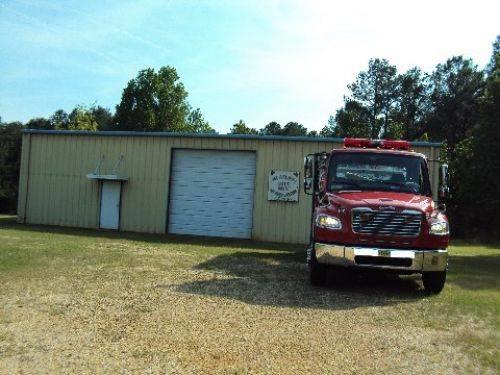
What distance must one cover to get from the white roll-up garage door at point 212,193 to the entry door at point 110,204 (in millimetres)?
2363

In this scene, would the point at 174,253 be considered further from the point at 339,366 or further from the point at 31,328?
the point at 339,366

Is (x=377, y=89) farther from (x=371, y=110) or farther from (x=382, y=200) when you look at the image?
(x=382, y=200)

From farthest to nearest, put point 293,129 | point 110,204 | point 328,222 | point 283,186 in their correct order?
point 293,129, point 110,204, point 283,186, point 328,222

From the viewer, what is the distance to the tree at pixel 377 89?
65312 mm

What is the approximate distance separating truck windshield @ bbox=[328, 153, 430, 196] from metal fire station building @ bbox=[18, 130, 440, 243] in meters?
10.2

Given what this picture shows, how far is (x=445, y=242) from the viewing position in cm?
912

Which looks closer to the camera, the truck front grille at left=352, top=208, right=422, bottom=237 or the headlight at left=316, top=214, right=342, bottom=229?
the truck front grille at left=352, top=208, right=422, bottom=237

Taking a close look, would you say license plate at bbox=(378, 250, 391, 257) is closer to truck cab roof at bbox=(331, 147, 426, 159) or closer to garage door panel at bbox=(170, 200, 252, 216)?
truck cab roof at bbox=(331, 147, 426, 159)

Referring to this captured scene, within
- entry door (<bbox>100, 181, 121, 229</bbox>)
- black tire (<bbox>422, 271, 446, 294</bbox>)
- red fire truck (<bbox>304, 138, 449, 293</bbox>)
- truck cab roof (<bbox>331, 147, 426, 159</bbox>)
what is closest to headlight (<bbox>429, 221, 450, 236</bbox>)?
red fire truck (<bbox>304, 138, 449, 293</bbox>)

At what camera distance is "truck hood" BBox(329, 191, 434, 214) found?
9086 millimetres

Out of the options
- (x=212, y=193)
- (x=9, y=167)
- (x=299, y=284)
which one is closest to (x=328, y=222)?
(x=299, y=284)

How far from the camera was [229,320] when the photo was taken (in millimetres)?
7043

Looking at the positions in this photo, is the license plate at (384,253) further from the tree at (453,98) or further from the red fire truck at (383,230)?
the tree at (453,98)

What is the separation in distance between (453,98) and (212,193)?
1833 inches
